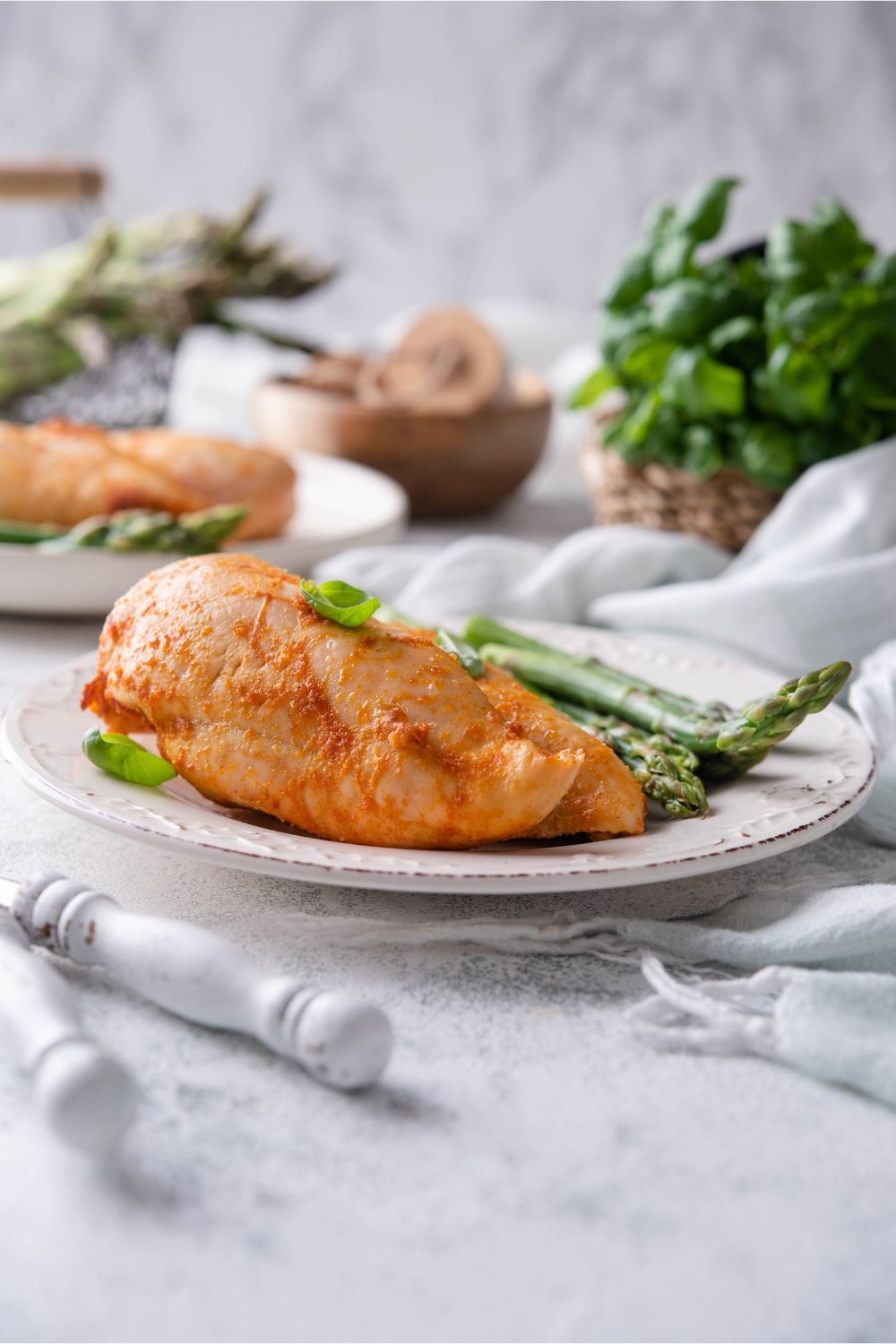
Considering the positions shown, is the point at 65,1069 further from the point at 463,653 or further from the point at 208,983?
the point at 463,653

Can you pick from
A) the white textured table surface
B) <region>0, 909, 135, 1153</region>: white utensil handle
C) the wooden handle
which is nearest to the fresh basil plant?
the wooden handle

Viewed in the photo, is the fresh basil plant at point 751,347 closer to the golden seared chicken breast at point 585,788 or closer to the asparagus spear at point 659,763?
the asparagus spear at point 659,763

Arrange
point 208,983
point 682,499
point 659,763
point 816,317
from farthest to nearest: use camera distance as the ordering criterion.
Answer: point 682,499 < point 816,317 < point 659,763 < point 208,983

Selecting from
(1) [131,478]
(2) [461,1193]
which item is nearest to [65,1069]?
(2) [461,1193]

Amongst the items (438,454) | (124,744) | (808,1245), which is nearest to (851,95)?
(438,454)

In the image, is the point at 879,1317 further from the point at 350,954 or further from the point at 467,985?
the point at 350,954

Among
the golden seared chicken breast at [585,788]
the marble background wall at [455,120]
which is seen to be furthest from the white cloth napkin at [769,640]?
the marble background wall at [455,120]

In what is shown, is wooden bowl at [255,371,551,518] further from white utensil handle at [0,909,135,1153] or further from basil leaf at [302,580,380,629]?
white utensil handle at [0,909,135,1153]
